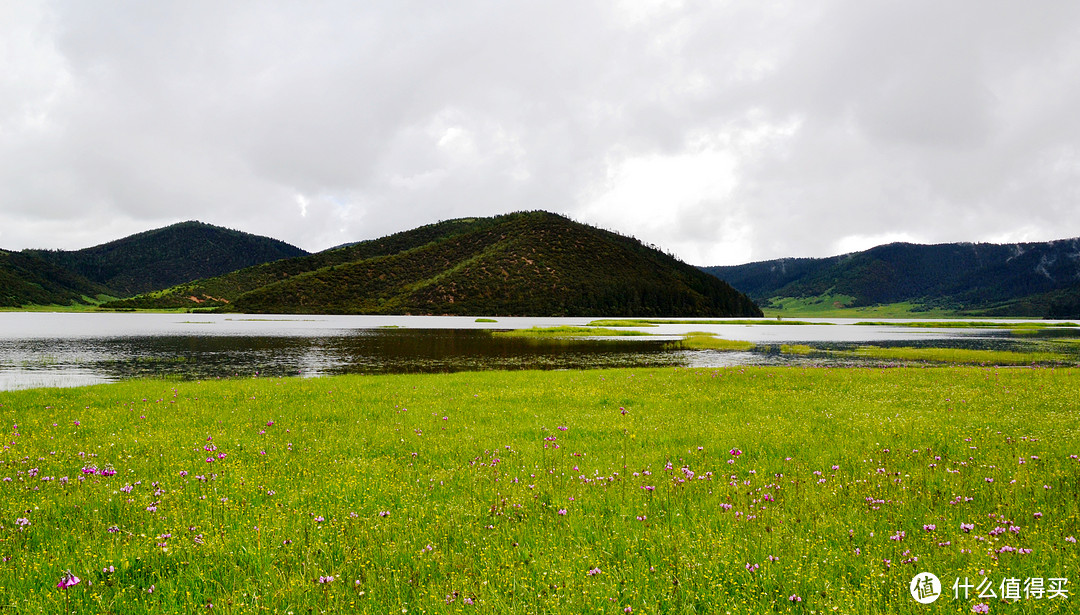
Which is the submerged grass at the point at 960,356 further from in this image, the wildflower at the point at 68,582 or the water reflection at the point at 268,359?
the wildflower at the point at 68,582

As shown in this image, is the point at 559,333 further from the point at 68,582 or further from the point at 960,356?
the point at 68,582

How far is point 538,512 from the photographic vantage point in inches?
311

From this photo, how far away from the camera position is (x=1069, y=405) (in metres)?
17.0

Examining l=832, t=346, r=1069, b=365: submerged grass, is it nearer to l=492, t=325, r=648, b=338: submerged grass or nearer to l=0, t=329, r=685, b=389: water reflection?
l=0, t=329, r=685, b=389: water reflection

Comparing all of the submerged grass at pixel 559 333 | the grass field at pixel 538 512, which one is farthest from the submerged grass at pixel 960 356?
the submerged grass at pixel 559 333

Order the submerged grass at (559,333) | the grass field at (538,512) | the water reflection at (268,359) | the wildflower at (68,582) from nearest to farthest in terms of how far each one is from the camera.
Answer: the wildflower at (68,582)
the grass field at (538,512)
the water reflection at (268,359)
the submerged grass at (559,333)

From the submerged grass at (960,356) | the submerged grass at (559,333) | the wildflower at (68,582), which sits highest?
the wildflower at (68,582)

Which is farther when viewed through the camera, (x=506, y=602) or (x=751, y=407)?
(x=751, y=407)

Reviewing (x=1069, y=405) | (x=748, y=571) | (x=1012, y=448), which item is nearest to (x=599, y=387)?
(x=1012, y=448)

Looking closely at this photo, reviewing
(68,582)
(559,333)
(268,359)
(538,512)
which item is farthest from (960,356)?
(268,359)

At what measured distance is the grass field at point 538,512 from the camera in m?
5.47

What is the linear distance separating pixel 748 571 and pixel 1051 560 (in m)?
3.63

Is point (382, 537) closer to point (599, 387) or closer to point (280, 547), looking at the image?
point (280, 547)

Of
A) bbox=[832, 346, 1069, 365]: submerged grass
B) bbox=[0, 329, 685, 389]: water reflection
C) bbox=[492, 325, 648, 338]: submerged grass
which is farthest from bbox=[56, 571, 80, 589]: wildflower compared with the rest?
bbox=[492, 325, 648, 338]: submerged grass
